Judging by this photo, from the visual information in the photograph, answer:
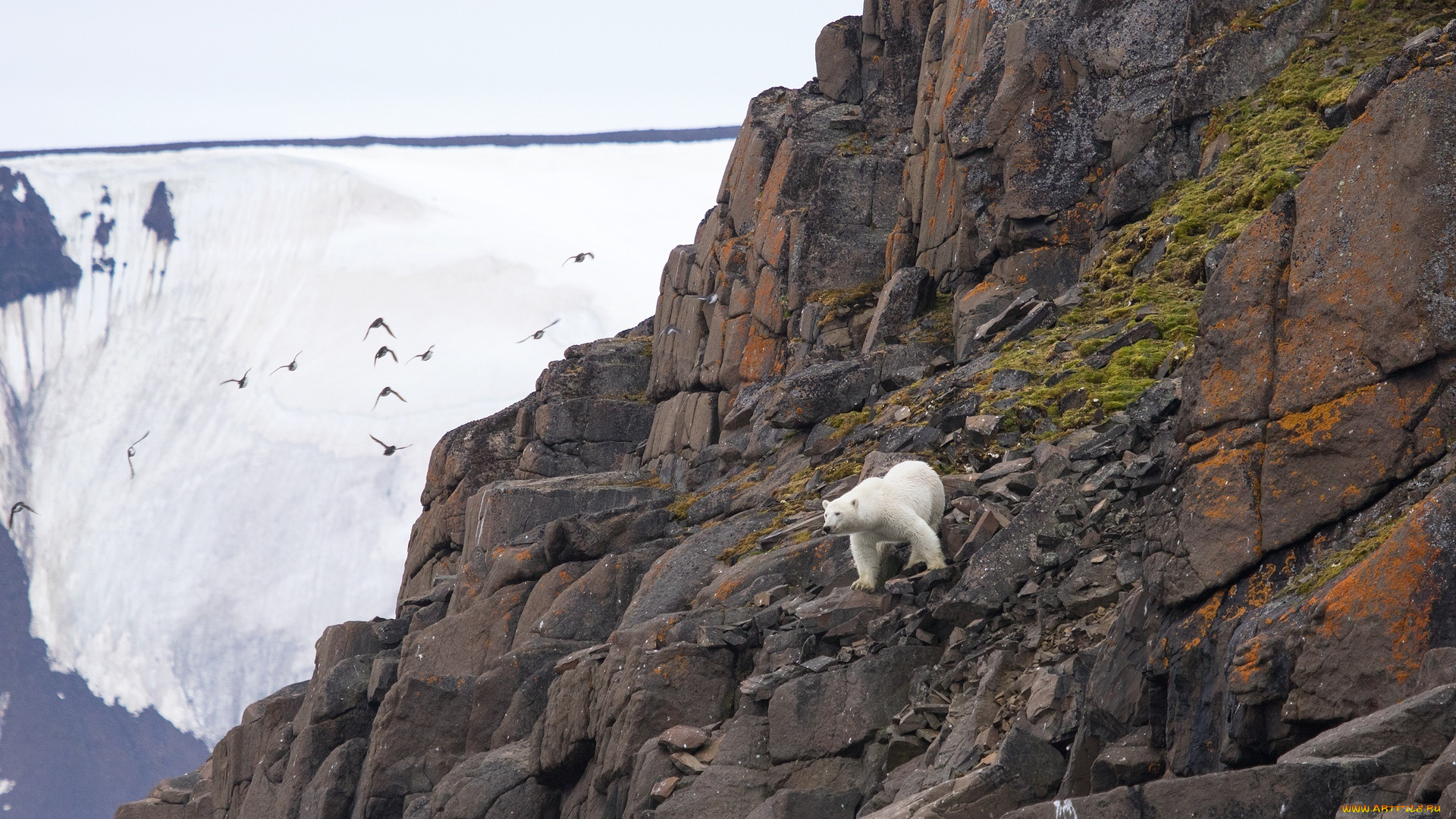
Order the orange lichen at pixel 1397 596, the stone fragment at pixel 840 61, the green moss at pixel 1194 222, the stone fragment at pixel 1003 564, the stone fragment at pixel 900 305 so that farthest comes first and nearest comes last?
the stone fragment at pixel 840 61 → the stone fragment at pixel 900 305 → the green moss at pixel 1194 222 → the stone fragment at pixel 1003 564 → the orange lichen at pixel 1397 596

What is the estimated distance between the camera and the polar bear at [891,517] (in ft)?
57.8

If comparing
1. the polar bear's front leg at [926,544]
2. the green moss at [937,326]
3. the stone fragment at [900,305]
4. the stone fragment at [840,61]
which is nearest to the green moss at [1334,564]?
the polar bear's front leg at [926,544]

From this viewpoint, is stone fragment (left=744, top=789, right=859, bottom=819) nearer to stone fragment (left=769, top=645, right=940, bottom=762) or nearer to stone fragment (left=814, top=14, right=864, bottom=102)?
stone fragment (left=769, top=645, right=940, bottom=762)

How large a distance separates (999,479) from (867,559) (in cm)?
264

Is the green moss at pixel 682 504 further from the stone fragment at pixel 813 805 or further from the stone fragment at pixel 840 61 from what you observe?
the stone fragment at pixel 840 61

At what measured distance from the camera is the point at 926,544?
57.4 feet

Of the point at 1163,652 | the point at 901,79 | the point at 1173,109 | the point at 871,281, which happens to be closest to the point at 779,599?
the point at 1163,652

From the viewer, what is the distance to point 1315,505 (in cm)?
1112

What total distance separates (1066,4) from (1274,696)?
2612cm

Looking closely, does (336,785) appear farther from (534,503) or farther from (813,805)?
(813,805)

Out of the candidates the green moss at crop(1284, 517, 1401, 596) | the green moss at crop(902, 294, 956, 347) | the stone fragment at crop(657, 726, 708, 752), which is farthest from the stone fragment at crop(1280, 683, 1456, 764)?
the green moss at crop(902, 294, 956, 347)

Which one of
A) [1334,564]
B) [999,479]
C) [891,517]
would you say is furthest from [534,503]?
[1334,564]

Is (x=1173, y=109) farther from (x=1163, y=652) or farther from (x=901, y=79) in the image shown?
(x=1163, y=652)

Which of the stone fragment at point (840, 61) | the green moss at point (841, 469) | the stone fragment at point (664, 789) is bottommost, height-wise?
the stone fragment at point (664, 789)
